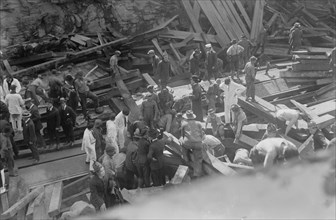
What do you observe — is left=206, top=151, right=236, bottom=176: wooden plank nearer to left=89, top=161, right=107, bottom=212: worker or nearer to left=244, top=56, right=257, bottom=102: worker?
left=89, top=161, right=107, bottom=212: worker

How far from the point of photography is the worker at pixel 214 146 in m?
8.52

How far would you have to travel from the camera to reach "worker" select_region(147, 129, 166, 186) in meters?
7.44

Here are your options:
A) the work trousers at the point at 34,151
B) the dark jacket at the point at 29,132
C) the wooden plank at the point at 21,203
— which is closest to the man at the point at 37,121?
the dark jacket at the point at 29,132

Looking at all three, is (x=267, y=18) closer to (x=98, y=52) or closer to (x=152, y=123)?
(x=98, y=52)

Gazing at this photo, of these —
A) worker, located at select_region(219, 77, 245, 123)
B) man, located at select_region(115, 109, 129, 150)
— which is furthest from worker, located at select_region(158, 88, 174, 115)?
worker, located at select_region(219, 77, 245, 123)

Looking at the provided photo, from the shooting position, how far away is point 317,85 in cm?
1262

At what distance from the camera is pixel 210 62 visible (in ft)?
40.6

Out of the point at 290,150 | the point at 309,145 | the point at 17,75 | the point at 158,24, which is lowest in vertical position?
the point at 309,145

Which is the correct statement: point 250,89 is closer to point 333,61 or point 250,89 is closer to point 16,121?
point 333,61

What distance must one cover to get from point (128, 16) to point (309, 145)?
933 cm

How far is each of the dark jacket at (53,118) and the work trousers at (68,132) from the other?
0.83 feet

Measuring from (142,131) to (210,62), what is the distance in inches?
216

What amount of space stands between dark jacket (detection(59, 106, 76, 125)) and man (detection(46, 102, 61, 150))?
0.38 feet

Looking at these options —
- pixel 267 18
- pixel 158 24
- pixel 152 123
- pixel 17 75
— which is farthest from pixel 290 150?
pixel 267 18
